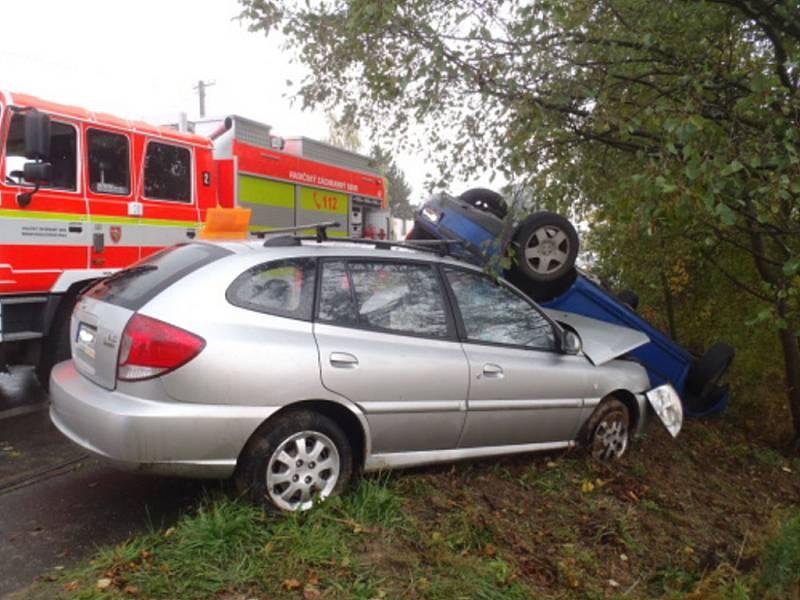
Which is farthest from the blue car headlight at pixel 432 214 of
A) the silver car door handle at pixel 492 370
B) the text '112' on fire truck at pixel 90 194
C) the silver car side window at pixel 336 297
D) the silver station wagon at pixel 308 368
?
the text '112' on fire truck at pixel 90 194

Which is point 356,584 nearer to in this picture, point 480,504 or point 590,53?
point 480,504

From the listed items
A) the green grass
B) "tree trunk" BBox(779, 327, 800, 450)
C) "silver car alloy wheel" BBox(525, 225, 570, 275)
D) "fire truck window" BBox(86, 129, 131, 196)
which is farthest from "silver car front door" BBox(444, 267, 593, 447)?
"fire truck window" BBox(86, 129, 131, 196)

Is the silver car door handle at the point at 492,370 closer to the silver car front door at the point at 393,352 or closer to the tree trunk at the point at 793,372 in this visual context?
the silver car front door at the point at 393,352

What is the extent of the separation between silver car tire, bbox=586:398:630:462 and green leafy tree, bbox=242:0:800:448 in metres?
1.22

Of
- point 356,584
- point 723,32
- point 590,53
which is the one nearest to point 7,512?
point 356,584

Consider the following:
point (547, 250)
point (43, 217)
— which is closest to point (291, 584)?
point (547, 250)

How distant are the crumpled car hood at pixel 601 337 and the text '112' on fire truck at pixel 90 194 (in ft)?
12.9

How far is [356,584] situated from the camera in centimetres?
297

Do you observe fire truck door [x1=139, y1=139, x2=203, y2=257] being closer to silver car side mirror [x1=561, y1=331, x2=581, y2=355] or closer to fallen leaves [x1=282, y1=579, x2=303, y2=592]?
silver car side mirror [x1=561, y1=331, x2=581, y2=355]

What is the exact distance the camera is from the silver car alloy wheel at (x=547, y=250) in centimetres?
539

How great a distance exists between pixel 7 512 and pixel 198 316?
169 cm

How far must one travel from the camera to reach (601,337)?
5199mm

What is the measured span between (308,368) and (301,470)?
1.74 ft

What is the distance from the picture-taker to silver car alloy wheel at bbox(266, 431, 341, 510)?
357 cm
